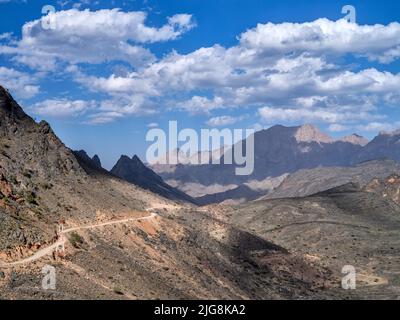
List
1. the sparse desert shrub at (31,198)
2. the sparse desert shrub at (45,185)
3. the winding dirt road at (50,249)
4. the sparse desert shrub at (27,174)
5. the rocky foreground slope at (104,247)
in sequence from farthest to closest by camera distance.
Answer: the sparse desert shrub at (45,185)
the sparse desert shrub at (27,174)
the sparse desert shrub at (31,198)
the rocky foreground slope at (104,247)
the winding dirt road at (50,249)

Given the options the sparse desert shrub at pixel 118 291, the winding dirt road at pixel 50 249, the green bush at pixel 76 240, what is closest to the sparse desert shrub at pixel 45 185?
the winding dirt road at pixel 50 249

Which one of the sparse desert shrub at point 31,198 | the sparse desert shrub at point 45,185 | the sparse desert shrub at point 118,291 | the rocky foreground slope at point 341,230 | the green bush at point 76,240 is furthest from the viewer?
the rocky foreground slope at point 341,230

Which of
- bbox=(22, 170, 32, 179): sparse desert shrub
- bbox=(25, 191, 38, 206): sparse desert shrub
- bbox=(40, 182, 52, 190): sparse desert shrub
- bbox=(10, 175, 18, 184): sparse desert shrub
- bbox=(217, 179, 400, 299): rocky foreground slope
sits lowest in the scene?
bbox=(217, 179, 400, 299): rocky foreground slope

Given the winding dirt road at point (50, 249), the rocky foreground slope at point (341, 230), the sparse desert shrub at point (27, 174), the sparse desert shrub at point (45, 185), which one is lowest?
the rocky foreground slope at point (341, 230)

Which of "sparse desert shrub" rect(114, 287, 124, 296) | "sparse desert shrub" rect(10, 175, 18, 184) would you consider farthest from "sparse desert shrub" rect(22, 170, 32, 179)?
"sparse desert shrub" rect(114, 287, 124, 296)

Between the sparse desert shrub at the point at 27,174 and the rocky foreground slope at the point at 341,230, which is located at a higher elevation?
the sparse desert shrub at the point at 27,174

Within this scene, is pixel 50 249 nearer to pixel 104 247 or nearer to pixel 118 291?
pixel 118 291

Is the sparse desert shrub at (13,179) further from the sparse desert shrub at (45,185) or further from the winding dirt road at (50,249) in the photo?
the winding dirt road at (50,249)

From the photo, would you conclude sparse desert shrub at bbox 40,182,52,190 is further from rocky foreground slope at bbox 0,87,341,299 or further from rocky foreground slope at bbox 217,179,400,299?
rocky foreground slope at bbox 217,179,400,299

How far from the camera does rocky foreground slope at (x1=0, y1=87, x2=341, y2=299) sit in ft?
172

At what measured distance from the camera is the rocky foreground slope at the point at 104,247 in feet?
172

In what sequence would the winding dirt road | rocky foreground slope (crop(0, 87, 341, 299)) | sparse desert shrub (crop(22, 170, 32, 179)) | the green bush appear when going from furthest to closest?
sparse desert shrub (crop(22, 170, 32, 179)) < the green bush < rocky foreground slope (crop(0, 87, 341, 299)) < the winding dirt road

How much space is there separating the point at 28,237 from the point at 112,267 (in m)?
9.11
